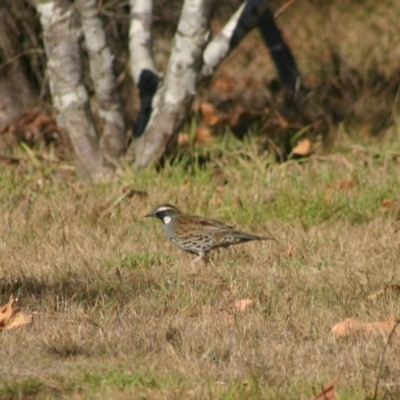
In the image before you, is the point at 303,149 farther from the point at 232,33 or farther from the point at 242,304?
the point at 242,304

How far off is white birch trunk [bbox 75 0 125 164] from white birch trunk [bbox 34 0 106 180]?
0.14 metres

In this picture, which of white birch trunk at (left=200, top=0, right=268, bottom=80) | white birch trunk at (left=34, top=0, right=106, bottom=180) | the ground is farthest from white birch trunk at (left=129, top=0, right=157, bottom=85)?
the ground

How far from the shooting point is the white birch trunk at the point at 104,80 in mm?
9367

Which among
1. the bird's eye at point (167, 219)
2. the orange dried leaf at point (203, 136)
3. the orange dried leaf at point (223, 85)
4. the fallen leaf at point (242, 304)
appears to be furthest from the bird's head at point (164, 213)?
the orange dried leaf at point (223, 85)

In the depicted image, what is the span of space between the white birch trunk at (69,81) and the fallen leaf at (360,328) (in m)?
4.21

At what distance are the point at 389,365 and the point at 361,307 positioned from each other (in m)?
1.06

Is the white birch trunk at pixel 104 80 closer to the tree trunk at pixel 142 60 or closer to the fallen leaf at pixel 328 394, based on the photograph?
the tree trunk at pixel 142 60

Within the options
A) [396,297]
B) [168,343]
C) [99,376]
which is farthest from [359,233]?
[99,376]

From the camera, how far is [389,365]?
207 inches

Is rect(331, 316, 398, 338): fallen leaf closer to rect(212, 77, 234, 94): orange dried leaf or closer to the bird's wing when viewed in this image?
the bird's wing

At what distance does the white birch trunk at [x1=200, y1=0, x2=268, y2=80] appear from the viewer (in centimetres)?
974

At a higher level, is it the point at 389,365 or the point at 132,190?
the point at 389,365

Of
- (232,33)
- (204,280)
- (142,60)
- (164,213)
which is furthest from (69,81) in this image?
(204,280)

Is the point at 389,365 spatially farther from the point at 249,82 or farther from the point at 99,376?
the point at 249,82
